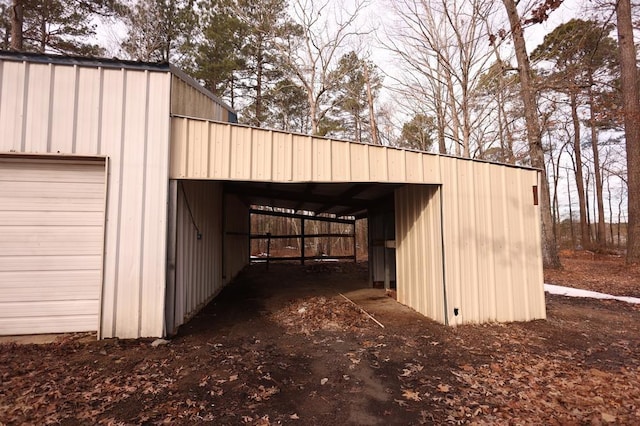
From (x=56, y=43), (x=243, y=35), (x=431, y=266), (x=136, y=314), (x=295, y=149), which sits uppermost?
(x=243, y=35)

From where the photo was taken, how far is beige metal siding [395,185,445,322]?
532cm

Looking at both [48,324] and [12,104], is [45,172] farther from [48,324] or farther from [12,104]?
[48,324]

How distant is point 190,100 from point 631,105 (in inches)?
518

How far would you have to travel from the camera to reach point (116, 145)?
173 inches

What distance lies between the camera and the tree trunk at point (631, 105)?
33.7ft

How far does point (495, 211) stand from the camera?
5.37 meters

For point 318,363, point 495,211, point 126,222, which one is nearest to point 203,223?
point 126,222

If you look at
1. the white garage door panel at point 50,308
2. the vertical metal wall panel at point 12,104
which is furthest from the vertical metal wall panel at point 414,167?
the vertical metal wall panel at point 12,104

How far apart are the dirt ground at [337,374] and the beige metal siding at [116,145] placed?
0.58m

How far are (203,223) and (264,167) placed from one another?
2442 mm

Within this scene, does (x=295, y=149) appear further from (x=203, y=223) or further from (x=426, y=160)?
(x=203, y=223)

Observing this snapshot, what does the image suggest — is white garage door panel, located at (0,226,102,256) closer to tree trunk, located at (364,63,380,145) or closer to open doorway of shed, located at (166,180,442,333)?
open doorway of shed, located at (166,180,442,333)

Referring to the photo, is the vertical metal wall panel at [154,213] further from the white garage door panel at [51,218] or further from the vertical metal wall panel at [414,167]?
the vertical metal wall panel at [414,167]

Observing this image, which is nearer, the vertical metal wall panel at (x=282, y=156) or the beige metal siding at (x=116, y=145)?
the beige metal siding at (x=116, y=145)
